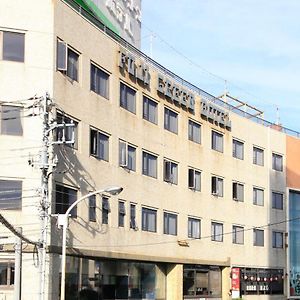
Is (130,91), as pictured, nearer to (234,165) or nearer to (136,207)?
(136,207)

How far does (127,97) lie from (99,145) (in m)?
4.65

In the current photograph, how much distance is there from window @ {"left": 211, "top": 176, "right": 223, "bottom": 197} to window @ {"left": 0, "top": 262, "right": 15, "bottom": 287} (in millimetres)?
22670

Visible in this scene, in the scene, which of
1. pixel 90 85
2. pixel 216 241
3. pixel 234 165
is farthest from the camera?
pixel 234 165

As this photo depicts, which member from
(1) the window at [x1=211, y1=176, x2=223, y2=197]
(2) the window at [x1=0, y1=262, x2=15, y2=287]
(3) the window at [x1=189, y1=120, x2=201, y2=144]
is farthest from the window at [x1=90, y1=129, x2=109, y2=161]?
(1) the window at [x1=211, y1=176, x2=223, y2=197]

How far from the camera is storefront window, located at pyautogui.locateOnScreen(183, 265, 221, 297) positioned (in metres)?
48.8

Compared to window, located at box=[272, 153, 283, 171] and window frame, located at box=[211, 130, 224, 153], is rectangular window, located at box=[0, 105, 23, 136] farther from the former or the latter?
window, located at box=[272, 153, 283, 171]

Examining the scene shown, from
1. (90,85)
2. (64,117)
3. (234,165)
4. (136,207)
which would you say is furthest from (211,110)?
(64,117)

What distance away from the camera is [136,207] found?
42.5 meters

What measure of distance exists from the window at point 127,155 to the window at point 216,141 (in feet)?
37.8

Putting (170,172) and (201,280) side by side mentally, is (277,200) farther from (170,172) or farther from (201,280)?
(170,172)

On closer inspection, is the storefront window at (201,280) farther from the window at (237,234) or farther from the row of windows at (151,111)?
the row of windows at (151,111)

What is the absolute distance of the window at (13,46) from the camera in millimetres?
34188

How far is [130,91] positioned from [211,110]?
37.0 ft

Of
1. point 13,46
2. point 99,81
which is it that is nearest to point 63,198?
point 13,46
